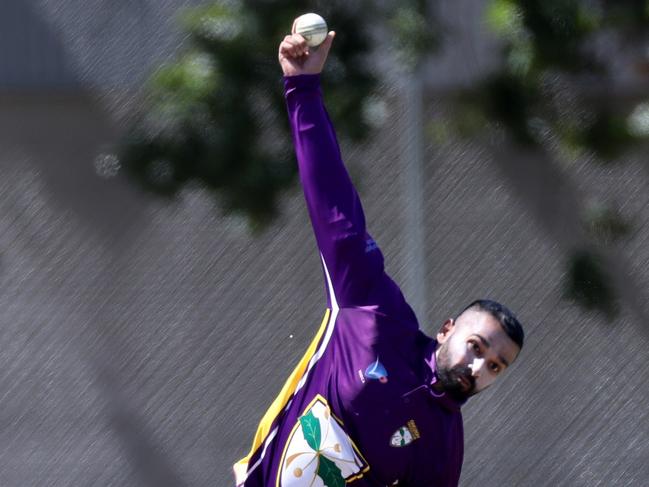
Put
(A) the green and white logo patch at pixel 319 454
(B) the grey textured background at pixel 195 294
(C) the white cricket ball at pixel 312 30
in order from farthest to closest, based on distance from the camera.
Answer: (B) the grey textured background at pixel 195 294 → (A) the green and white logo patch at pixel 319 454 → (C) the white cricket ball at pixel 312 30

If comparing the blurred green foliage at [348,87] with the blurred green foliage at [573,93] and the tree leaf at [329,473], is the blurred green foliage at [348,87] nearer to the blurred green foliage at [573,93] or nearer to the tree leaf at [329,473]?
the blurred green foliage at [573,93]

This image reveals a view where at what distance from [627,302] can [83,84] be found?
271 cm

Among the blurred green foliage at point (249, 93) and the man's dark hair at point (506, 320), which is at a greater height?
the blurred green foliage at point (249, 93)

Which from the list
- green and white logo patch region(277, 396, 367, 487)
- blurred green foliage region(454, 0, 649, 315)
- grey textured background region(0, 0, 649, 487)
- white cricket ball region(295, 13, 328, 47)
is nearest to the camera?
white cricket ball region(295, 13, 328, 47)

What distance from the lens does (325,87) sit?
454 cm

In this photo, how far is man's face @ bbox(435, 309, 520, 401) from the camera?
3.13 m

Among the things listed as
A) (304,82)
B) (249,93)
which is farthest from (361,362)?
(249,93)

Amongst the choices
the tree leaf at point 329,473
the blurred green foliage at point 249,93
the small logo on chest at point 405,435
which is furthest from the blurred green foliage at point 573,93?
the tree leaf at point 329,473

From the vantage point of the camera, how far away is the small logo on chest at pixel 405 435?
125 inches

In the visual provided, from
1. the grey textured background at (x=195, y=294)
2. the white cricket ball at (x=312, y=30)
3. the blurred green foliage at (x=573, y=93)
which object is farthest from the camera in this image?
the grey textured background at (x=195, y=294)

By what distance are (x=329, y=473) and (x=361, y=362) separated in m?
0.31

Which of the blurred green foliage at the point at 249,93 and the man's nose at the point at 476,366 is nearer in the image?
the man's nose at the point at 476,366

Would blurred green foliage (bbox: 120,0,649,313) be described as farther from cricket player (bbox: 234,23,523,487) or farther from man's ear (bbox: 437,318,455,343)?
man's ear (bbox: 437,318,455,343)

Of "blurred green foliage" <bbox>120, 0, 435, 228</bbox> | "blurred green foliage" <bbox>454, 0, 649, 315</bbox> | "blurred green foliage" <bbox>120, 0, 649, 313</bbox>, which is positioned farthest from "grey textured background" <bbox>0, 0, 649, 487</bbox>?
"blurred green foliage" <bbox>120, 0, 435, 228</bbox>
